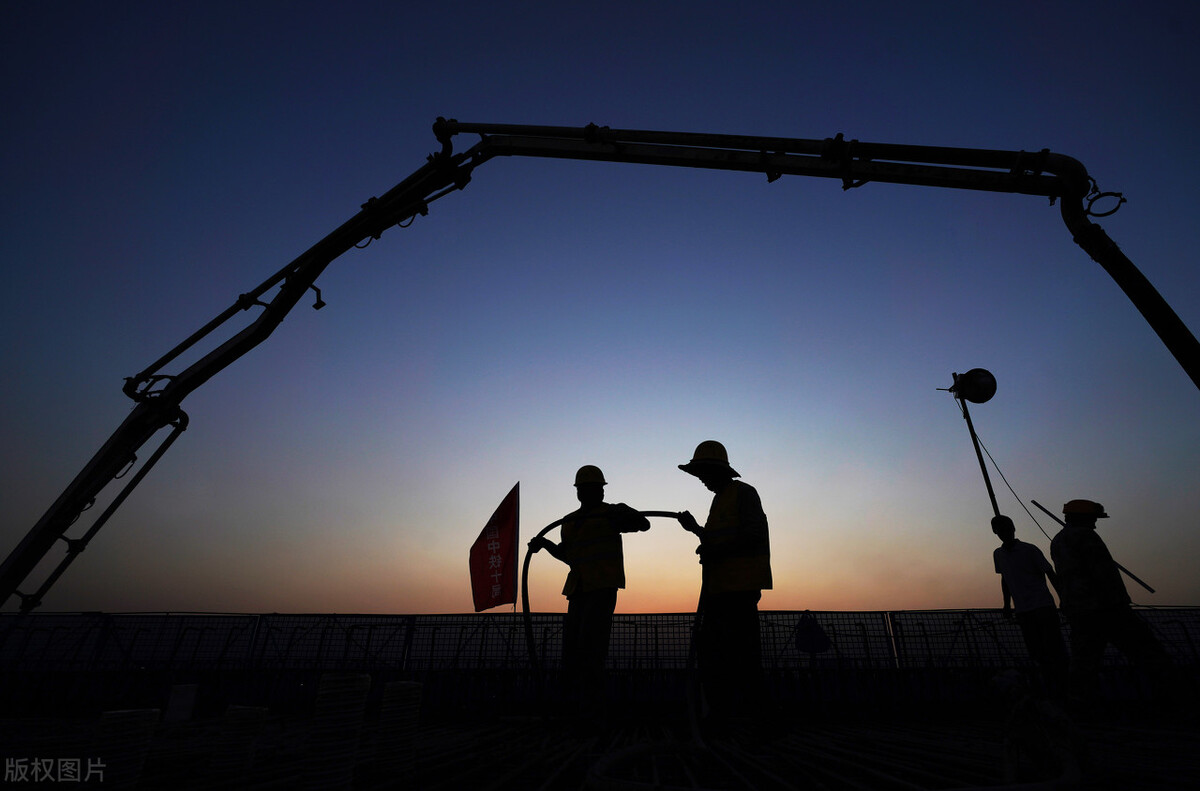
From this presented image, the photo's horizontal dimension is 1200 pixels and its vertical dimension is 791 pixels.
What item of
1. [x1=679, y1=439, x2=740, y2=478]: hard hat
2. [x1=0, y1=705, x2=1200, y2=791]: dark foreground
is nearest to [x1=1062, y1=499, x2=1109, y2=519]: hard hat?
[x1=0, y1=705, x2=1200, y2=791]: dark foreground

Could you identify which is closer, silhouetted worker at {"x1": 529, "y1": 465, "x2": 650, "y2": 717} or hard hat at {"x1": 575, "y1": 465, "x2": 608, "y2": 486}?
silhouetted worker at {"x1": 529, "y1": 465, "x2": 650, "y2": 717}

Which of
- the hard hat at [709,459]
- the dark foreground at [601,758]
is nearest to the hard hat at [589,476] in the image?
the hard hat at [709,459]

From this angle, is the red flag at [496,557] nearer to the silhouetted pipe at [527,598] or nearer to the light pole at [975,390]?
the silhouetted pipe at [527,598]

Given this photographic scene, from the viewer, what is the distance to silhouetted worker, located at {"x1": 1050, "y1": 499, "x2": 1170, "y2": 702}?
509 centimetres

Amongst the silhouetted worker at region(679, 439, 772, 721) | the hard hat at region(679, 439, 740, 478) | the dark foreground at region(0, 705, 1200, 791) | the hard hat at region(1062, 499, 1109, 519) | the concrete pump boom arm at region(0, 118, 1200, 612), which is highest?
the concrete pump boom arm at region(0, 118, 1200, 612)

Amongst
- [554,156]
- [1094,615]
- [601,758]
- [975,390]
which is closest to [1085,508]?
[1094,615]

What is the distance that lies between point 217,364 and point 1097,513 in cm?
1009

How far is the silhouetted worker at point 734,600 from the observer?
413 cm

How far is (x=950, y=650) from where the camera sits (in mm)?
7781

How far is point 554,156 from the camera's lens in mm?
6770

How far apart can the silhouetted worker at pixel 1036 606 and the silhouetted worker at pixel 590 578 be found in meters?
4.52

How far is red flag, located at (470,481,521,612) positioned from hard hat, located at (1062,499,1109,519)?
693 cm

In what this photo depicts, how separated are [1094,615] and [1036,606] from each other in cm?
119

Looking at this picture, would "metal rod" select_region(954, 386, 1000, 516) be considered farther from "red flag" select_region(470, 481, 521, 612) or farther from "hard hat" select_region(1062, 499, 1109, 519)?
"red flag" select_region(470, 481, 521, 612)
